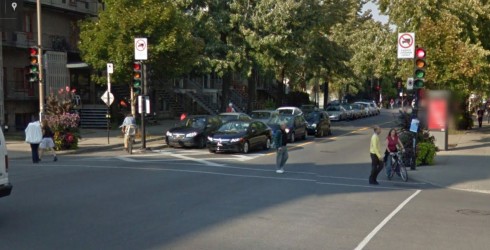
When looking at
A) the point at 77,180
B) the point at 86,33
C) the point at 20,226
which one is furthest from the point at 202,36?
the point at 20,226

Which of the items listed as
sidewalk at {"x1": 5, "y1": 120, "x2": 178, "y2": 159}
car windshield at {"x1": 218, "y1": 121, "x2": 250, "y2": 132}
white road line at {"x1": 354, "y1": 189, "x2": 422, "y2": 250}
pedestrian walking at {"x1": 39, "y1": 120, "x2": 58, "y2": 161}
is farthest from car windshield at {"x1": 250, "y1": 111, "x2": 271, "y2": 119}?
white road line at {"x1": 354, "y1": 189, "x2": 422, "y2": 250}

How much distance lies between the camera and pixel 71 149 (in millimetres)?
25453

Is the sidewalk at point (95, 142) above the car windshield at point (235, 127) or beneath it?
beneath

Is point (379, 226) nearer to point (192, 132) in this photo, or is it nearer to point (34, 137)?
point (34, 137)

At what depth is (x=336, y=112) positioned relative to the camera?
54812 millimetres

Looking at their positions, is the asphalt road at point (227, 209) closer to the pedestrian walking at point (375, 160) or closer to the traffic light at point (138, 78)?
the pedestrian walking at point (375, 160)

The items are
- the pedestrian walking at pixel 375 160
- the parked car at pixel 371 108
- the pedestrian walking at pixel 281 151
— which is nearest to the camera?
the pedestrian walking at pixel 375 160

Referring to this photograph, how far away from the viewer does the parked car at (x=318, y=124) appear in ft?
115

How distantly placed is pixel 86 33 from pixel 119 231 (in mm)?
24212

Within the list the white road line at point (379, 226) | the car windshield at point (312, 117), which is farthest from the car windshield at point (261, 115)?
the white road line at point (379, 226)

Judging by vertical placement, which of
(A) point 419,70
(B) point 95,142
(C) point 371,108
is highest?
(A) point 419,70

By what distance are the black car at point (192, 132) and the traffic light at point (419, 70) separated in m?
10.7

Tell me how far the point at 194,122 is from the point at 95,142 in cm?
498

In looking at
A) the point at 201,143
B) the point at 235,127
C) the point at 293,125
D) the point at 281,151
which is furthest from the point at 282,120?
the point at 281,151
